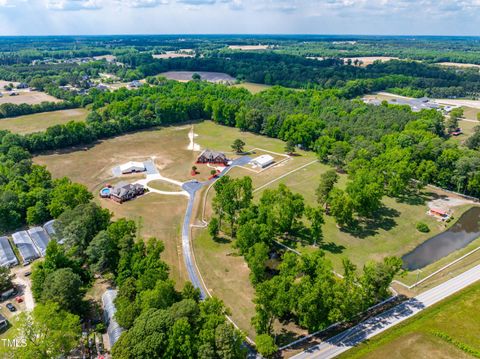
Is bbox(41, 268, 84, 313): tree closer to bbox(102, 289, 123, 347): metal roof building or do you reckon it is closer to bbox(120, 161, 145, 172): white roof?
bbox(102, 289, 123, 347): metal roof building

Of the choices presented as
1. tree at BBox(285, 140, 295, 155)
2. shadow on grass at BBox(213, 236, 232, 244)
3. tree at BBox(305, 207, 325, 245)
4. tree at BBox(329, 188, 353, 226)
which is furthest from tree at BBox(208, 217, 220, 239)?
tree at BBox(285, 140, 295, 155)

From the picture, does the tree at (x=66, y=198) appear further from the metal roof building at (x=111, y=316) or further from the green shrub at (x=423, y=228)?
the green shrub at (x=423, y=228)

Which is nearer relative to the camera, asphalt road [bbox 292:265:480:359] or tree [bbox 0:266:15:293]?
asphalt road [bbox 292:265:480:359]

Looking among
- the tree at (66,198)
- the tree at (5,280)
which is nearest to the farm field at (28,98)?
the tree at (66,198)

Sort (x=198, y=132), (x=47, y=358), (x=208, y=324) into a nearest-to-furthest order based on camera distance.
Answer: (x=47, y=358) < (x=208, y=324) < (x=198, y=132)

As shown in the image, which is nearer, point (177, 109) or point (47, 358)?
point (47, 358)

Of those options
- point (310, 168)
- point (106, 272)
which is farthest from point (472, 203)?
point (106, 272)

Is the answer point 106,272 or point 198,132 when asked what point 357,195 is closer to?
point 106,272
